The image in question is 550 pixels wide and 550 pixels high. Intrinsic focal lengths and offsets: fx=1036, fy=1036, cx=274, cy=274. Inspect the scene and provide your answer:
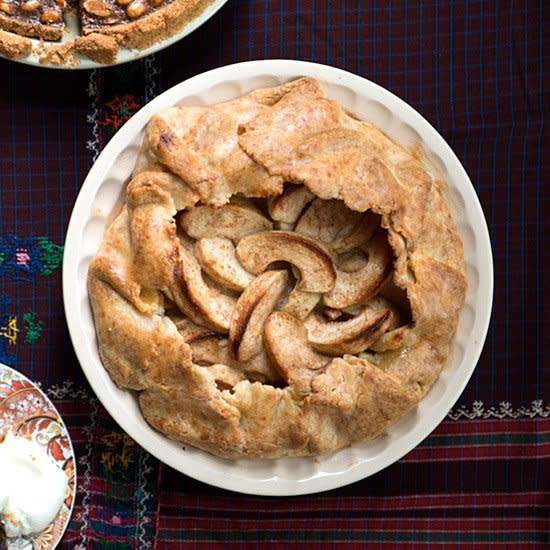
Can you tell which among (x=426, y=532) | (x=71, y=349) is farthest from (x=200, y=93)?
(x=426, y=532)

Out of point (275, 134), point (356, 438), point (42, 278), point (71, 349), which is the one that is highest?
point (275, 134)

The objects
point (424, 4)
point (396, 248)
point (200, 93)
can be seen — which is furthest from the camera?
point (424, 4)

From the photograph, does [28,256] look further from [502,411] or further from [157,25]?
[502,411]

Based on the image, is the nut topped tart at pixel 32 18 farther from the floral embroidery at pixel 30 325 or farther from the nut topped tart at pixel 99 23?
the floral embroidery at pixel 30 325

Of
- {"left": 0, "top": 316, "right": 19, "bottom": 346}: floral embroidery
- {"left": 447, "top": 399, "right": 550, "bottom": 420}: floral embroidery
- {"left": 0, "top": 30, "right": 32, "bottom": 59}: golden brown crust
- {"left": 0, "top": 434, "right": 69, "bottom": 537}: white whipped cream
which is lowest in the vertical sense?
{"left": 0, "top": 434, "right": 69, "bottom": 537}: white whipped cream

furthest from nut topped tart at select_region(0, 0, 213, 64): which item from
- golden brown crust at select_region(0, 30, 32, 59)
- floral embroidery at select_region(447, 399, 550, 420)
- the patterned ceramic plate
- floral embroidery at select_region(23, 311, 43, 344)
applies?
floral embroidery at select_region(447, 399, 550, 420)

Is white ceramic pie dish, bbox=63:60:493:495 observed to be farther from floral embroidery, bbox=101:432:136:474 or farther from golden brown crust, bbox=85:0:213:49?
floral embroidery, bbox=101:432:136:474

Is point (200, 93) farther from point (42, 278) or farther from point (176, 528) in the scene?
point (176, 528)

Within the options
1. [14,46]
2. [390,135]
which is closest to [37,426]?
[14,46]
